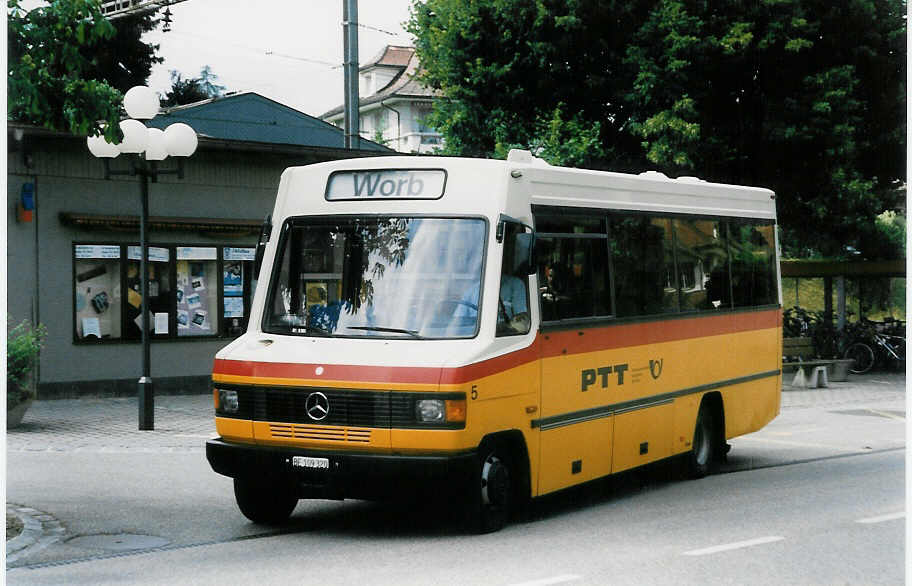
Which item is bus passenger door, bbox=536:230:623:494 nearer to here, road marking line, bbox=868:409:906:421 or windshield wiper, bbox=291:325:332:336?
windshield wiper, bbox=291:325:332:336

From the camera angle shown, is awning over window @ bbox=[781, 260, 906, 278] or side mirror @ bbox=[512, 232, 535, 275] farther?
awning over window @ bbox=[781, 260, 906, 278]

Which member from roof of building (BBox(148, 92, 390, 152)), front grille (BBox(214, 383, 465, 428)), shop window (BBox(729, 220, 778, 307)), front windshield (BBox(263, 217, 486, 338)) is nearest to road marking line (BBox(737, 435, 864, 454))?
shop window (BBox(729, 220, 778, 307))

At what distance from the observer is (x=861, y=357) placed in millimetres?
27266

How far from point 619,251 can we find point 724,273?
2.32 meters

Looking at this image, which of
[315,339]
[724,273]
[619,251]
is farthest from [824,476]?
[315,339]

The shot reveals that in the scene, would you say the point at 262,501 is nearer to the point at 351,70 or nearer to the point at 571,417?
the point at 571,417

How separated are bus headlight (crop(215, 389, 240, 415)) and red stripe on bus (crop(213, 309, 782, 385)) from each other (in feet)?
0.47

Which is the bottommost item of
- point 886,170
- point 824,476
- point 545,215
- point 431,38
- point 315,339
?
Result: point 824,476

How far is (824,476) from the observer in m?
12.8

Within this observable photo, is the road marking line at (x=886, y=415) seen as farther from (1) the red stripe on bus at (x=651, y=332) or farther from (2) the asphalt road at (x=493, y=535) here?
→ (1) the red stripe on bus at (x=651, y=332)

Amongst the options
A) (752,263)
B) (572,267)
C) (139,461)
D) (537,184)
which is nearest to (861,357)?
(752,263)

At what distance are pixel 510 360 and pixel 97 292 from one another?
12262 mm

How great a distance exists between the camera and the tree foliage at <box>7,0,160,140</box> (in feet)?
29.1

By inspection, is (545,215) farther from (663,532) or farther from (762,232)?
(762,232)
